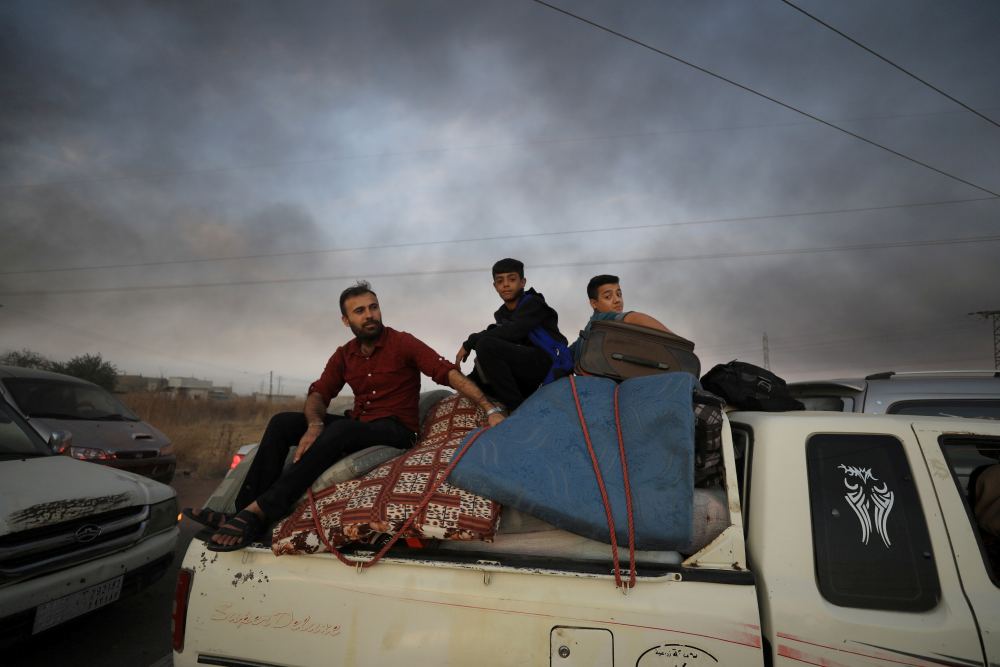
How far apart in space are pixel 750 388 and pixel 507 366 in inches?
58.2

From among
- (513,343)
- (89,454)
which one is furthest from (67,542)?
(89,454)

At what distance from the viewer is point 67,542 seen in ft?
9.95

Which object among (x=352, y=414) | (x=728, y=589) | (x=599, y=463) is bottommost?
(x=728, y=589)

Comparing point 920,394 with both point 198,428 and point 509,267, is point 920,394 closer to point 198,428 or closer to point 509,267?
point 509,267

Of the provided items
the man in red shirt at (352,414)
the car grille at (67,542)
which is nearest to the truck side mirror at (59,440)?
the car grille at (67,542)

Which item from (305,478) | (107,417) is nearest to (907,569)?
(305,478)

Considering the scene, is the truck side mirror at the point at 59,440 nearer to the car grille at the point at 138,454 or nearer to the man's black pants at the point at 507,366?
the car grille at the point at 138,454

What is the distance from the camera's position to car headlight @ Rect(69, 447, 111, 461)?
22.0ft

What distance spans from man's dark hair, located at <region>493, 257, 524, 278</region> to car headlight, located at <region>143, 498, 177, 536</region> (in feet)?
10.4

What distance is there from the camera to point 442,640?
1686 millimetres

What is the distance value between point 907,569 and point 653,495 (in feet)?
2.94

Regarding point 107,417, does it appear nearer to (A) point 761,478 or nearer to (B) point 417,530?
(B) point 417,530

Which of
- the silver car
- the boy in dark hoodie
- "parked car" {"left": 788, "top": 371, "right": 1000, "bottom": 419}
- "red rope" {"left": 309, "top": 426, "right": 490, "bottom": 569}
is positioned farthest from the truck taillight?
"parked car" {"left": 788, "top": 371, "right": 1000, "bottom": 419}

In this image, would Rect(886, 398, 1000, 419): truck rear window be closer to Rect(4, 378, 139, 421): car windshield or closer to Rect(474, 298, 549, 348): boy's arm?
Rect(474, 298, 549, 348): boy's arm
